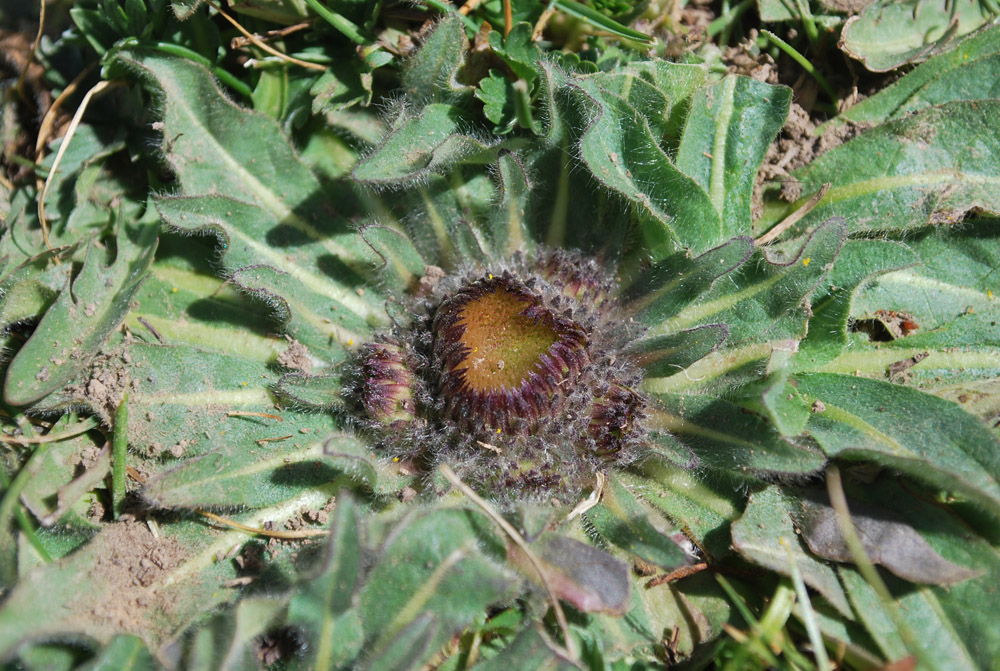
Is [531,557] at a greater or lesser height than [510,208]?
lesser

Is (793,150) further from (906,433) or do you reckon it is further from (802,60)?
(906,433)

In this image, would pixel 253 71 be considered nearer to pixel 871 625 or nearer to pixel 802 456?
pixel 802 456

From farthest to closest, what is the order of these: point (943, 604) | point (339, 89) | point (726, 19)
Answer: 1. point (726, 19)
2. point (339, 89)
3. point (943, 604)

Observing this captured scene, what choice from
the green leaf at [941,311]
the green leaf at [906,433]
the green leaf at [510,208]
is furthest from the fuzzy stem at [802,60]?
the green leaf at [906,433]

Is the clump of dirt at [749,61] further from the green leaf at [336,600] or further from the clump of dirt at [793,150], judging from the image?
the green leaf at [336,600]

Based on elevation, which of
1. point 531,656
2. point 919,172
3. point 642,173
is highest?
point 642,173

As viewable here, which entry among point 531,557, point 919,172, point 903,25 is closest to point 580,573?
point 531,557

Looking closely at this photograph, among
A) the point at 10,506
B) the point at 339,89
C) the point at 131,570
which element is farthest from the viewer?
the point at 339,89

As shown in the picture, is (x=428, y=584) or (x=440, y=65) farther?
(x=440, y=65)
